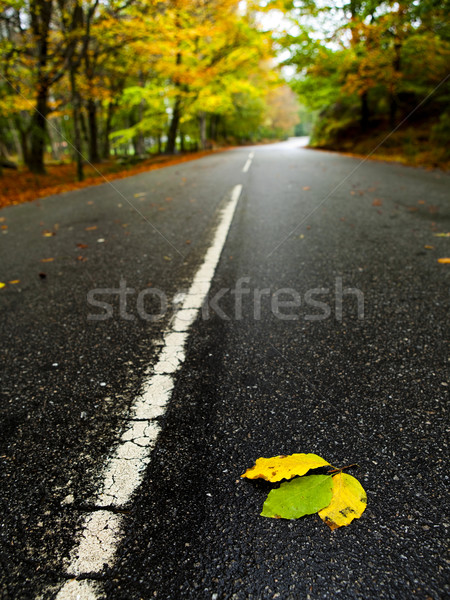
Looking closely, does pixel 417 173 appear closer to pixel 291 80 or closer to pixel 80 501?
pixel 80 501

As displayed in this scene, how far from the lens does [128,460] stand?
3.95 ft

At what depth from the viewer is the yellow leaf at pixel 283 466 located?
3.61ft

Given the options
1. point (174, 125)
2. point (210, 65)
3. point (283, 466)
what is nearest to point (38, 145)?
point (174, 125)

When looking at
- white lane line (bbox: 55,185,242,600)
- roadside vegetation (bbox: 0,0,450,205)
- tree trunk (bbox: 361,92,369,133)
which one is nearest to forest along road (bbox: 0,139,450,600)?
white lane line (bbox: 55,185,242,600)

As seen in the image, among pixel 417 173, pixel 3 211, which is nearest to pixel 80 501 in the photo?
pixel 3 211

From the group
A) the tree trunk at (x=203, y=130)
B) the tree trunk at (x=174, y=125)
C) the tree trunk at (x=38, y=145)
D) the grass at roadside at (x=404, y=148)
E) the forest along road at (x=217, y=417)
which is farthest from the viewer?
the tree trunk at (x=203, y=130)

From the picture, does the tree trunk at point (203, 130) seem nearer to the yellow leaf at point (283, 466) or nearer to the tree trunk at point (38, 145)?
the tree trunk at point (38, 145)

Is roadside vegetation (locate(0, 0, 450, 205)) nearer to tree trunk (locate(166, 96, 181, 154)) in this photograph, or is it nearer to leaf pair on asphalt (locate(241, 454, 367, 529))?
tree trunk (locate(166, 96, 181, 154))

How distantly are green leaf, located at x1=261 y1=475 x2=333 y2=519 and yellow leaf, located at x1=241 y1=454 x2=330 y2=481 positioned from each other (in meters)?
0.03

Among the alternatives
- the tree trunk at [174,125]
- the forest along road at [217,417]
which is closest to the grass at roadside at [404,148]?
the forest along road at [217,417]

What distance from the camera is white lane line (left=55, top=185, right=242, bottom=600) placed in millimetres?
892

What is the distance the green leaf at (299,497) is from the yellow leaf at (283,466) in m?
0.03

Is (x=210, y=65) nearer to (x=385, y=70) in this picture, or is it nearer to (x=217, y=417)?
(x=385, y=70)

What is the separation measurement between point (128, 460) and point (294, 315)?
1.32 metres
